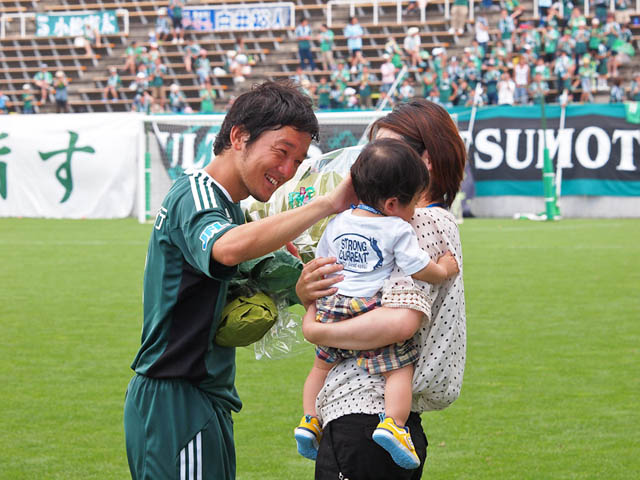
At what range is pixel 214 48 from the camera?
113ft

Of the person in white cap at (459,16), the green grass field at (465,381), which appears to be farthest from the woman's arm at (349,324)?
the person in white cap at (459,16)

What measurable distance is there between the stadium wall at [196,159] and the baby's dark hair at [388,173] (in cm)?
1866

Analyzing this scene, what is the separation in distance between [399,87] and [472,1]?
5.00 m

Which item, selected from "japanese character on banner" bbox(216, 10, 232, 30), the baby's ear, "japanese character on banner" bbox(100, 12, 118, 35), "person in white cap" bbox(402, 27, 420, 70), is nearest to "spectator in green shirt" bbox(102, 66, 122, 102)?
"japanese character on banner" bbox(100, 12, 118, 35)

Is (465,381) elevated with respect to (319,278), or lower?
lower

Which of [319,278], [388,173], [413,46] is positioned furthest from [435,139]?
[413,46]

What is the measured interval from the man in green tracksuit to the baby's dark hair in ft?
1.07

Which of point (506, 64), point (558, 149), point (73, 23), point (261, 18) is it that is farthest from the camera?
point (73, 23)

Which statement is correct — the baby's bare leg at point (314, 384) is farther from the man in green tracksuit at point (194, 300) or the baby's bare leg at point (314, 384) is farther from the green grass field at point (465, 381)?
the green grass field at point (465, 381)

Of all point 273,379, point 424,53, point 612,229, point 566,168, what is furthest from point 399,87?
point 273,379

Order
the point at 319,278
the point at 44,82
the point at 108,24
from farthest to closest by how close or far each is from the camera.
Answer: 1. the point at 108,24
2. the point at 44,82
3. the point at 319,278

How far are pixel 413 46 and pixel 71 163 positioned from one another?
1121cm

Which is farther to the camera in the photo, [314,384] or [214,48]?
[214,48]

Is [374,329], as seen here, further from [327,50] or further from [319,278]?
[327,50]
